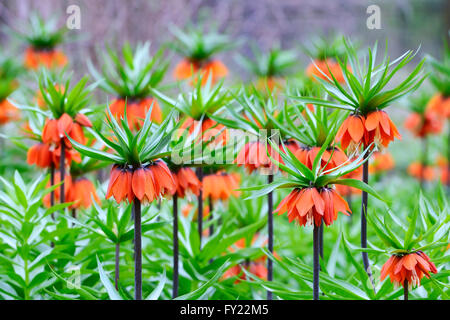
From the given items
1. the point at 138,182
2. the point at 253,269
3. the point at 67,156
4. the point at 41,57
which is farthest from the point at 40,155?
the point at 41,57

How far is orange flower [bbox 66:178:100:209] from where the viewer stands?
187cm

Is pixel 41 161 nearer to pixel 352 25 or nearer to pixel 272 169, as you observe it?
pixel 272 169

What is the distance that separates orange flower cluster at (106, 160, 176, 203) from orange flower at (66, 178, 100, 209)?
25.6 inches

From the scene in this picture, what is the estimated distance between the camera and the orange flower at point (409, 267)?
1.22 m

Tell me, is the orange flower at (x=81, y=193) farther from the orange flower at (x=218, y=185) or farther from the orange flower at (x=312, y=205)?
the orange flower at (x=312, y=205)

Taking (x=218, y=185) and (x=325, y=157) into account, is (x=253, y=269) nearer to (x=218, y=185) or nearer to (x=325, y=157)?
(x=218, y=185)

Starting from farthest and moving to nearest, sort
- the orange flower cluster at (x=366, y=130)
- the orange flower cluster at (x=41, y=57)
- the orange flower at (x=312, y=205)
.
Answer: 1. the orange flower cluster at (x=41, y=57)
2. the orange flower cluster at (x=366, y=130)
3. the orange flower at (x=312, y=205)

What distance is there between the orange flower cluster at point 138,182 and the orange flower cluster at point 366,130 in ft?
1.49

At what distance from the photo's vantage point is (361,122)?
134 cm

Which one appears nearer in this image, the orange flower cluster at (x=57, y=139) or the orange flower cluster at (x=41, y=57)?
the orange flower cluster at (x=57, y=139)

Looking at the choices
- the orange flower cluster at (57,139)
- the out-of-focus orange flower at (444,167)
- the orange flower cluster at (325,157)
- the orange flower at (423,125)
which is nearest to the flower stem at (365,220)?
the orange flower cluster at (325,157)

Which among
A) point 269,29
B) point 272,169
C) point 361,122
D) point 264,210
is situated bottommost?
point 264,210
